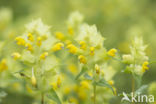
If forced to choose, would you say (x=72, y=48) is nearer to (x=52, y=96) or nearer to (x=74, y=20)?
(x=52, y=96)

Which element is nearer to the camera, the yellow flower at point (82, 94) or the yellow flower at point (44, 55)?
the yellow flower at point (44, 55)

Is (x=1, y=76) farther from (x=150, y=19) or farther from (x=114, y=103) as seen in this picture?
(x=150, y=19)

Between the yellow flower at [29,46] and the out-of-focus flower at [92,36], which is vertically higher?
the out-of-focus flower at [92,36]

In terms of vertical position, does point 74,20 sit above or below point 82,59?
above

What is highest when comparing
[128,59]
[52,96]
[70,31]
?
[70,31]

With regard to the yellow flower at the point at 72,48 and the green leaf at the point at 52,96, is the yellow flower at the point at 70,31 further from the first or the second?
the green leaf at the point at 52,96

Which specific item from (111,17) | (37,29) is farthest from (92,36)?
(111,17)

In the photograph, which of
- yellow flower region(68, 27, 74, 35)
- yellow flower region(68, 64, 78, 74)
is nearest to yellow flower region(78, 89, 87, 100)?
yellow flower region(68, 64, 78, 74)

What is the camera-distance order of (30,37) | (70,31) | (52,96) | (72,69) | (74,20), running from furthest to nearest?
(72,69)
(74,20)
(70,31)
(30,37)
(52,96)

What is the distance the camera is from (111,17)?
19.8ft

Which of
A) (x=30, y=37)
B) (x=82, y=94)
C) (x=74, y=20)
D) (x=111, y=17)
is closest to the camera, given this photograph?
(x=30, y=37)

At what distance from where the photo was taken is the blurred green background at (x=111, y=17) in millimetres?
5305

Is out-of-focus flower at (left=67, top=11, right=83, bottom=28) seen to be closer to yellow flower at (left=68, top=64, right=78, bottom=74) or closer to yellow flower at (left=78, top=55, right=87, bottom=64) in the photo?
yellow flower at (left=68, top=64, right=78, bottom=74)

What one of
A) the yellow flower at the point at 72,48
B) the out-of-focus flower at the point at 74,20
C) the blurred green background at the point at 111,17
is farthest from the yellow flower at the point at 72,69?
the yellow flower at the point at 72,48
